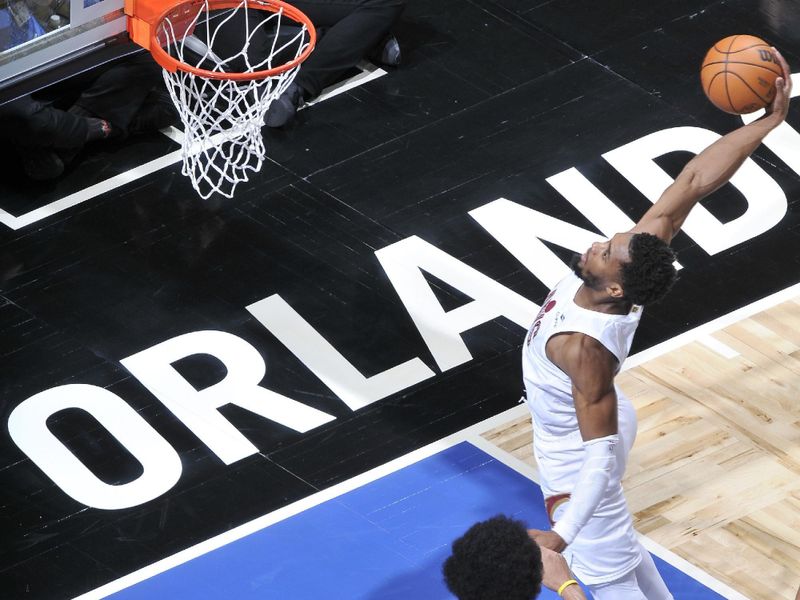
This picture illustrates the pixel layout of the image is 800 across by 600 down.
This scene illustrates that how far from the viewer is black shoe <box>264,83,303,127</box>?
32.4ft

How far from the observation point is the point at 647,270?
6.04m

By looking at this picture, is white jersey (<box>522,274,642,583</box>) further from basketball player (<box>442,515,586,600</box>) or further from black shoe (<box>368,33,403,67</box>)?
black shoe (<box>368,33,403,67</box>)

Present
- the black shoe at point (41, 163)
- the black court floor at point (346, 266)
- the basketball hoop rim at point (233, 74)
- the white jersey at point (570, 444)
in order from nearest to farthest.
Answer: the white jersey at point (570, 444) → the black court floor at point (346, 266) → the basketball hoop rim at point (233, 74) → the black shoe at point (41, 163)

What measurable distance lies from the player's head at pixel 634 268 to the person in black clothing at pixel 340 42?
413 centimetres

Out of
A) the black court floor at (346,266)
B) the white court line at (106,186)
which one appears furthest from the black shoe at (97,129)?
the white court line at (106,186)

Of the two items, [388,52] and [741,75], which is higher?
[741,75]

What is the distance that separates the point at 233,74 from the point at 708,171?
2.92 m

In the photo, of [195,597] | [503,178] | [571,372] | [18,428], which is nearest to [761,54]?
[571,372]

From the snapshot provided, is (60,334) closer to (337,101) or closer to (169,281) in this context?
(169,281)

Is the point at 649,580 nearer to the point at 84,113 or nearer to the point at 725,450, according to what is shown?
the point at 725,450

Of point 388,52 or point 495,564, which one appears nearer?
point 495,564

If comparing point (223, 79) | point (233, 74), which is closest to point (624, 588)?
point (233, 74)

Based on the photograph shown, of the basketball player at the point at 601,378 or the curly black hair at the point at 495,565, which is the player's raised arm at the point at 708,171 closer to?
the basketball player at the point at 601,378

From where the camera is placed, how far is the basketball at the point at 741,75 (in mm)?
6926
